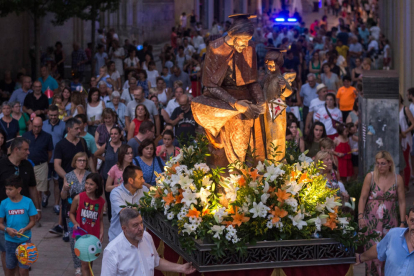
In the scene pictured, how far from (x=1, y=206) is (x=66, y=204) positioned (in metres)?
1.61

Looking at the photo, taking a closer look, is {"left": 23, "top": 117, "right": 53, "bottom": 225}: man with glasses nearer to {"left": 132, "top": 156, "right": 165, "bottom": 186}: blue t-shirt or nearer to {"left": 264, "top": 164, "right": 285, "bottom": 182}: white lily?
{"left": 132, "top": 156, "right": 165, "bottom": 186}: blue t-shirt

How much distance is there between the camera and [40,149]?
1239 centimetres

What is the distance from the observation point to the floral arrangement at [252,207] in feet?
22.5

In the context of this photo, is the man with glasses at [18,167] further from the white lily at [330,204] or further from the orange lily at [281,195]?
the white lily at [330,204]

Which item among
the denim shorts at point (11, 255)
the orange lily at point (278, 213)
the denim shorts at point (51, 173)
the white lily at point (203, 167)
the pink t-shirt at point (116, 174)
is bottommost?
the denim shorts at point (11, 255)

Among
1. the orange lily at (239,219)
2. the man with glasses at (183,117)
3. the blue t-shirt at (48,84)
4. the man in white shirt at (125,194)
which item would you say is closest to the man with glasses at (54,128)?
the man with glasses at (183,117)

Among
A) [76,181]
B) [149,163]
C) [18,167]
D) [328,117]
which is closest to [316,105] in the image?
[328,117]

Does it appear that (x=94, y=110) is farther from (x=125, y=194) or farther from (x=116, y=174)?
(x=125, y=194)

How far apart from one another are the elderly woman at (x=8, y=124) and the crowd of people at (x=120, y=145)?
0.06ft

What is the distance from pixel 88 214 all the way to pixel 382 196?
3.63 metres

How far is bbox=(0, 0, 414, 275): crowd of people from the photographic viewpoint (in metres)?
8.66

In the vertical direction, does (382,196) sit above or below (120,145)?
below

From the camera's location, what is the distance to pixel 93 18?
2336cm

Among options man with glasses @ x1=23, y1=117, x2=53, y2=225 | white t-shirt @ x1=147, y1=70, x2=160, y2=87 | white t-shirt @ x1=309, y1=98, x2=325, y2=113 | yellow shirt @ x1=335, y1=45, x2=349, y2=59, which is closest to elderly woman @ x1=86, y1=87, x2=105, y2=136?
man with glasses @ x1=23, y1=117, x2=53, y2=225
